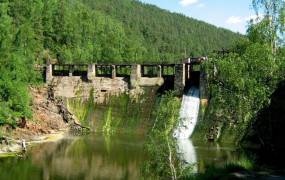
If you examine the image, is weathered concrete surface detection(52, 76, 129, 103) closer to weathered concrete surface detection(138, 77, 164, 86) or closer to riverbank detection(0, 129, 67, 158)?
weathered concrete surface detection(138, 77, 164, 86)

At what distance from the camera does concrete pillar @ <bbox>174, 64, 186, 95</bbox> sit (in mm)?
94125

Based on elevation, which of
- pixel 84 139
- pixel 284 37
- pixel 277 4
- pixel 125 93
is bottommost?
pixel 84 139

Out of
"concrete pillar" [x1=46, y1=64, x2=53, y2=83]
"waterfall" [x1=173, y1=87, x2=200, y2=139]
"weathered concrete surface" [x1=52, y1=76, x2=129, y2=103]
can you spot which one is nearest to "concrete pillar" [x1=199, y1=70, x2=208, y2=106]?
"waterfall" [x1=173, y1=87, x2=200, y2=139]

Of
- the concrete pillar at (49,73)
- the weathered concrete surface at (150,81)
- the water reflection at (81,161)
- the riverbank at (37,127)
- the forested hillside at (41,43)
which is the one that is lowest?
the water reflection at (81,161)

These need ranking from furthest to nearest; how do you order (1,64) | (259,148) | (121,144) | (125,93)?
(125,93) → (121,144) → (1,64) → (259,148)

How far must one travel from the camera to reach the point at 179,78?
94.6 m

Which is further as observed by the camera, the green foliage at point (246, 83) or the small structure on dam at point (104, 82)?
the small structure on dam at point (104, 82)

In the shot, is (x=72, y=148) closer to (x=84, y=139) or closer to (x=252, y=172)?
(x=84, y=139)

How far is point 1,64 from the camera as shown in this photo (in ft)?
229

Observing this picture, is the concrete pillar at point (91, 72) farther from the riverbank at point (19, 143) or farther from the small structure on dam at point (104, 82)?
the riverbank at point (19, 143)

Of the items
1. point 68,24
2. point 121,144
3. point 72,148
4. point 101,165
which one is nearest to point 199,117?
point 121,144

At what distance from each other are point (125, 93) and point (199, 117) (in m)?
19.0

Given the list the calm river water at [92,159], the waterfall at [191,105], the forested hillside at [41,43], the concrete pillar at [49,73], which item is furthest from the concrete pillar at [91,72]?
the calm river water at [92,159]

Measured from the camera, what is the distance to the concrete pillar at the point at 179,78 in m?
94.1
